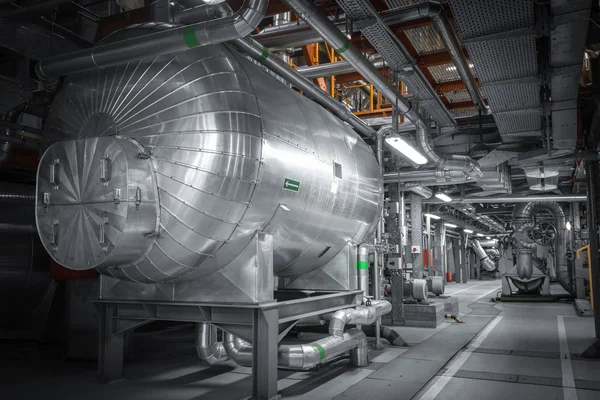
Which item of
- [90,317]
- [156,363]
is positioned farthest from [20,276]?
[156,363]

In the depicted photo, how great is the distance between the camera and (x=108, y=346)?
566 cm

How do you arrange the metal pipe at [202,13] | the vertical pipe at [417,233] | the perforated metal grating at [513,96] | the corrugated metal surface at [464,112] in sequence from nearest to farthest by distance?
1. the metal pipe at [202,13]
2. the perforated metal grating at [513,96]
3. the corrugated metal surface at [464,112]
4. the vertical pipe at [417,233]

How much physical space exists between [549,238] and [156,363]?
17.0 metres

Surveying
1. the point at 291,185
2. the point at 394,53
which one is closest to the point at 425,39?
the point at 394,53

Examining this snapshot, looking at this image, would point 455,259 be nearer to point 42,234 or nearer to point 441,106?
point 441,106

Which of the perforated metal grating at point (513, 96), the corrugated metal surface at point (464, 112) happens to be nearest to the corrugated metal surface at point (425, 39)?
the perforated metal grating at point (513, 96)

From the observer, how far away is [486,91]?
23.7 ft

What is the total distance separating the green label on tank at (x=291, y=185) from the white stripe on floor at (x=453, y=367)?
9.14 ft

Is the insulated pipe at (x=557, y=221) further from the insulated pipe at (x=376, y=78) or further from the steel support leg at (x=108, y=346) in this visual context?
the steel support leg at (x=108, y=346)

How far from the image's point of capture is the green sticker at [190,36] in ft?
13.6

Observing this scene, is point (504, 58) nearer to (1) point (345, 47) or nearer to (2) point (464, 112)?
(1) point (345, 47)

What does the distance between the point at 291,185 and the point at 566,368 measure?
16.9ft

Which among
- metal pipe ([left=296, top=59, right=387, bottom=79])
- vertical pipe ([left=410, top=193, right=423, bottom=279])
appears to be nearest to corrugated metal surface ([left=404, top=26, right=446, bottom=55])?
metal pipe ([left=296, top=59, right=387, bottom=79])

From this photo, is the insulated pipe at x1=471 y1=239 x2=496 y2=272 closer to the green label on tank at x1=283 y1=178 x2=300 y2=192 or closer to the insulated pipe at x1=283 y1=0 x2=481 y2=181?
the insulated pipe at x1=283 y1=0 x2=481 y2=181
